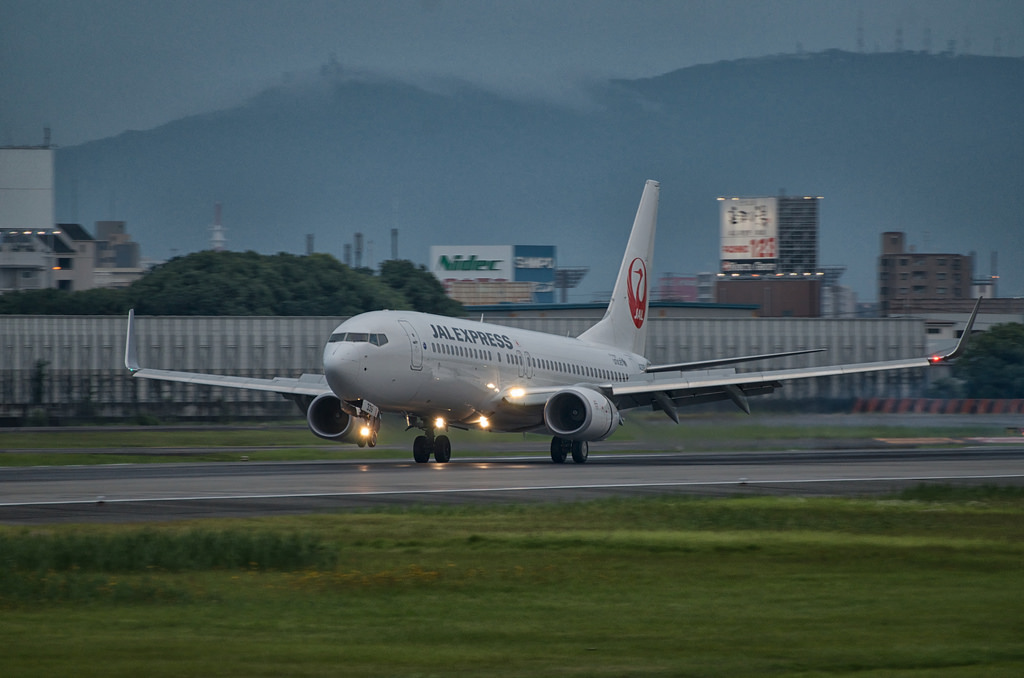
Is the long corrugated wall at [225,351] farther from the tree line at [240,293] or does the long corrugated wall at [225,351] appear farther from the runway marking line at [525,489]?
the runway marking line at [525,489]

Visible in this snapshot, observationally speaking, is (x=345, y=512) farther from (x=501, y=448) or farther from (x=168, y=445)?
(x=168, y=445)

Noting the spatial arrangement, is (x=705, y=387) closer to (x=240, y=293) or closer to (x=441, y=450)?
(x=441, y=450)

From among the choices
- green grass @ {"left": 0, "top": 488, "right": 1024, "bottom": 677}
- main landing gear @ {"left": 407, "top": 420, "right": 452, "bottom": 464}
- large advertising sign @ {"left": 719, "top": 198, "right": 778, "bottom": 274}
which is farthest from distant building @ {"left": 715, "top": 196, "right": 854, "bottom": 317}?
green grass @ {"left": 0, "top": 488, "right": 1024, "bottom": 677}

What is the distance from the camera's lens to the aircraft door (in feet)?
116

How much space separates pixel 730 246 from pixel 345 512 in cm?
16312

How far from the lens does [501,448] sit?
45406mm

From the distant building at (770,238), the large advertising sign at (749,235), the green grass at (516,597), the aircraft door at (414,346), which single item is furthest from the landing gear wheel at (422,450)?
the large advertising sign at (749,235)

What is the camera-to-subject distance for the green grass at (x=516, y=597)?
1013 centimetres

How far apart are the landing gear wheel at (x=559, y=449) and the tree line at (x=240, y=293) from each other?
7755 centimetres

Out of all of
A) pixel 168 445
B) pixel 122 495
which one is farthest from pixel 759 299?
pixel 122 495

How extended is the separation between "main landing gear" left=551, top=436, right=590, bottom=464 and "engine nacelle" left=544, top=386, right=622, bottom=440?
1.97 ft

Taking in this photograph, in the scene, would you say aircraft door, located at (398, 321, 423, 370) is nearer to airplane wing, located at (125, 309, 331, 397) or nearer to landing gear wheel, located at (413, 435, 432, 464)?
landing gear wheel, located at (413, 435, 432, 464)

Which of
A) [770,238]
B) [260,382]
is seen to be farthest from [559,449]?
[770,238]

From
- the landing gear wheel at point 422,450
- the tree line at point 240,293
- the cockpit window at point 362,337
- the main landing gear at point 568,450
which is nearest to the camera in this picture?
the cockpit window at point 362,337
